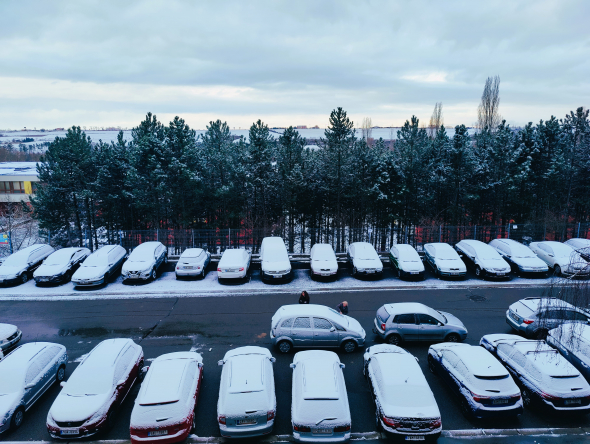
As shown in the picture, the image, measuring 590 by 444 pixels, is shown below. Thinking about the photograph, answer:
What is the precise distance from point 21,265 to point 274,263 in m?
12.8

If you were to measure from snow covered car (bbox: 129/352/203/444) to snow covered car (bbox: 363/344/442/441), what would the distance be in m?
4.32

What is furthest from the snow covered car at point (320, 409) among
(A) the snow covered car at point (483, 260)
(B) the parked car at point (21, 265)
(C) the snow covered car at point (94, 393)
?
(B) the parked car at point (21, 265)

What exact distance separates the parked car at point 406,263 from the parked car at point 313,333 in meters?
8.14

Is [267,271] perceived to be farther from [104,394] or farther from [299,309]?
[104,394]

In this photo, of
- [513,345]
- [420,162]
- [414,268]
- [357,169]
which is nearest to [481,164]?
[420,162]

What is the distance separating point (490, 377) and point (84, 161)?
2967cm

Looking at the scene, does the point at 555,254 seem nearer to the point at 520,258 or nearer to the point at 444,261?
the point at 520,258

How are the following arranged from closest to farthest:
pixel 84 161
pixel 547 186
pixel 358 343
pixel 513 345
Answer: pixel 513 345 → pixel 358 343 → pixel 84 161 → pixel 547 186

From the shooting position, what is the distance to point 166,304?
673 inches

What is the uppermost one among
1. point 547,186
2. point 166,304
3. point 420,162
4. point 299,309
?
point 420,162

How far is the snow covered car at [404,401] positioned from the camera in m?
8.36

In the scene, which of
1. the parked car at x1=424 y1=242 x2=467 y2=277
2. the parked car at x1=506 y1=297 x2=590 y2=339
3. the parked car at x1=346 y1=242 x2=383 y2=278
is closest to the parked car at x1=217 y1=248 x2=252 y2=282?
the parked car at x1=346 y1=242 x2=383 y2=278

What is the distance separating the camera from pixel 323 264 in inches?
787

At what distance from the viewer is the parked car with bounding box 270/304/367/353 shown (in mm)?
12500
